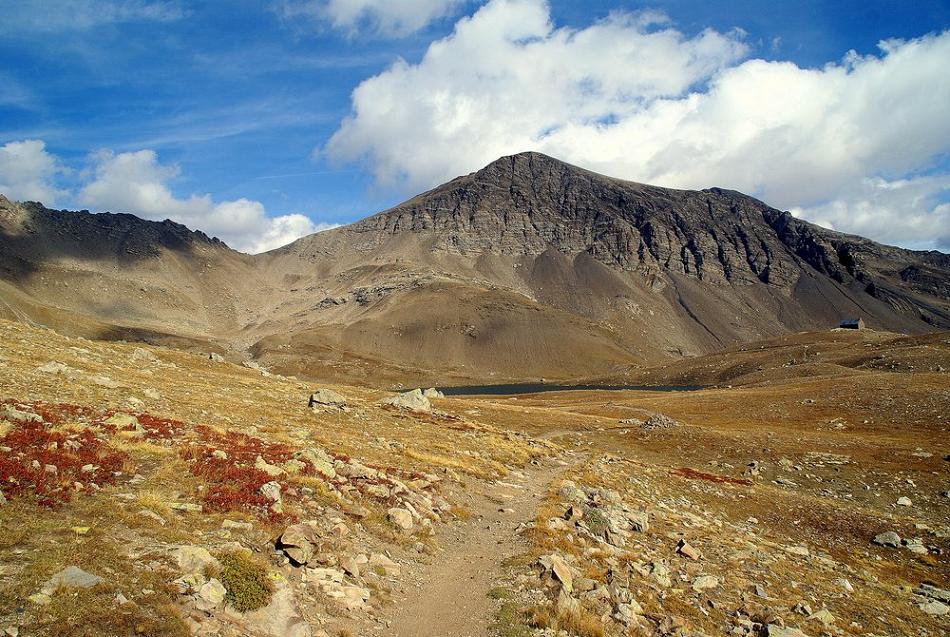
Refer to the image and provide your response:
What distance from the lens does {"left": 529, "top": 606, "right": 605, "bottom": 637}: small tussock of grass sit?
474 inches

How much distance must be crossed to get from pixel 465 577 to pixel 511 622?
9.39 ft

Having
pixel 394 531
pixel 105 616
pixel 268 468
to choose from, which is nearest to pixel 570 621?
pixel 394 531

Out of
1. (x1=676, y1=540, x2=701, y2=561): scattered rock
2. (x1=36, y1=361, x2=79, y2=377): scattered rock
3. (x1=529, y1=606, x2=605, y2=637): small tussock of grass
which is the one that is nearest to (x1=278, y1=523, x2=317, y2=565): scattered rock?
(x1=529, y1=606, x2=605, y2=637): small tussock of grass

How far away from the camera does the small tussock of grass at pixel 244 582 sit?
10.0 meters

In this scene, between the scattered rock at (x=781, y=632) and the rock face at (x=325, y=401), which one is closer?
the scattered rock at (x=781, y=632)

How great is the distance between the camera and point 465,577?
1486cm

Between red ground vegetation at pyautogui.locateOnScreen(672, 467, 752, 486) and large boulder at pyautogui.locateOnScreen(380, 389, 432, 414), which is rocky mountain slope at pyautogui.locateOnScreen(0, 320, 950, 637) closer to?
red ground vegetation at pyautogui.locateOnScreen(672, 467, 752, 486)

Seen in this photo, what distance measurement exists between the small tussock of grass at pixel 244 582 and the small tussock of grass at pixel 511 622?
5.47 meters

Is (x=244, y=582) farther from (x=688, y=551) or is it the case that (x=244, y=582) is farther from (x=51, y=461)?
(x=688, y=551)

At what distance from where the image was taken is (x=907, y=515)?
1122 inches

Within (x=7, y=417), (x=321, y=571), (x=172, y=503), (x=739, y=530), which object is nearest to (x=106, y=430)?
(x=7, y=417)

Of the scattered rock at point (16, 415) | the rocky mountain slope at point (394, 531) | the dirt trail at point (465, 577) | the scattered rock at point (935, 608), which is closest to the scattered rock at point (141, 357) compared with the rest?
the rocky mountain slope at point (394, 531)

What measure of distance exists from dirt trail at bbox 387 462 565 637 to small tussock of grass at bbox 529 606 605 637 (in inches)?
49.9

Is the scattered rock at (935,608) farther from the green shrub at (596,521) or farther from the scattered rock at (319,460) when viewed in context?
the scattered rock at (319,460)
